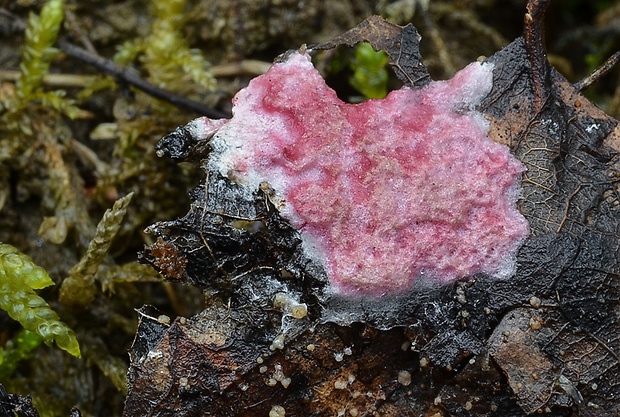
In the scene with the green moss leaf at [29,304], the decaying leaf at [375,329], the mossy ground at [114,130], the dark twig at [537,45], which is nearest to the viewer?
the decaying leaf at [375,329]

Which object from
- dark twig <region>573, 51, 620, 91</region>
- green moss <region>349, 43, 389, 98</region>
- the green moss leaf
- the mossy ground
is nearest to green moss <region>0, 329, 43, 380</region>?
the mossy ground

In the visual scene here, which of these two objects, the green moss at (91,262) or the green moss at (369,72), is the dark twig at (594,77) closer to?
the green moss at (369,72)

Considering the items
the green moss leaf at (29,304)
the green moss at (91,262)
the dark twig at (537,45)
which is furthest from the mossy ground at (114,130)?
the dark twig at (537,45)

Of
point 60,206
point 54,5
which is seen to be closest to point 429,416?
point 60,206

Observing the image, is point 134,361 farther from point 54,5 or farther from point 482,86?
point 54,5

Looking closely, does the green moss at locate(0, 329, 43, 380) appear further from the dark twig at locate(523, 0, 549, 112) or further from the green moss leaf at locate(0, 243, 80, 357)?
the dark twig at locate(523, 0, 549, 112)

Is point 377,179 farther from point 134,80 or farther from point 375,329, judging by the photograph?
point 134,80

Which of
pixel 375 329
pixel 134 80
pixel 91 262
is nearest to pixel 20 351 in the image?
pixel 91 262
